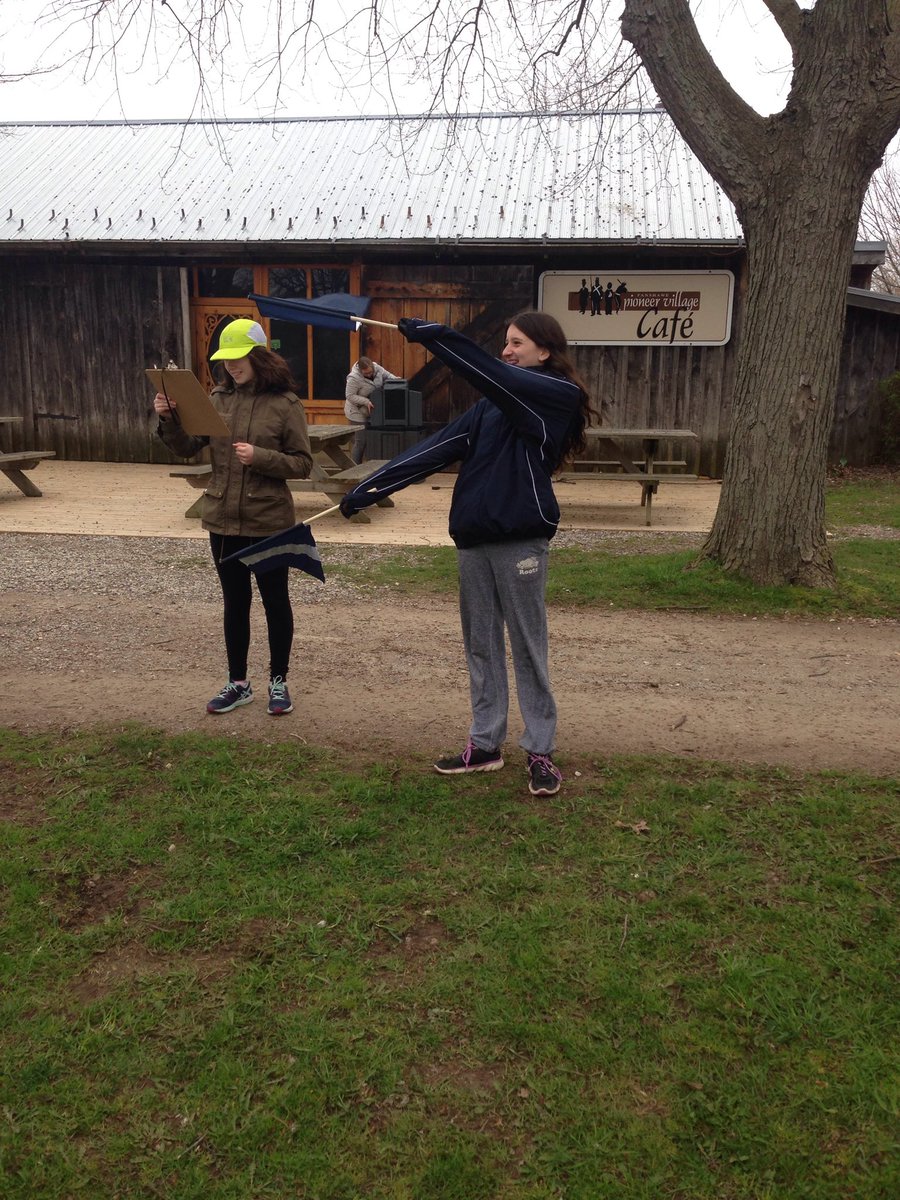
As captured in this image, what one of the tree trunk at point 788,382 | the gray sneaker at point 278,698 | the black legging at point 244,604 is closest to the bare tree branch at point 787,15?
the tree trunk at point 788,382

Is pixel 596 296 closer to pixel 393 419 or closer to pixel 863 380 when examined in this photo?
pixel 393 419

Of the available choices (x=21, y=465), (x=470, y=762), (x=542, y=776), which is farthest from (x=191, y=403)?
(x=21, y=465)

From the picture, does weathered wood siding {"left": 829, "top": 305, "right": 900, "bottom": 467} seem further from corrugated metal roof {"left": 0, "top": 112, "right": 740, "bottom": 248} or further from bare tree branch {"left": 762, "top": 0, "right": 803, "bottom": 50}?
bare tree branch {"left": 762, "top": 0, "right": 803, "bottom": 50}

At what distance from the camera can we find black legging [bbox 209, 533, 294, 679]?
4.54 m

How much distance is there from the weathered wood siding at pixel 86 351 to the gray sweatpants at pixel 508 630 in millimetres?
11162

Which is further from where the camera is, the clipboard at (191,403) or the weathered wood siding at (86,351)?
the weathered wood siding at (86,351)

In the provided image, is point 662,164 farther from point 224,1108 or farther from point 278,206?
point 224,1108

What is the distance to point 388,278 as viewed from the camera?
13.4m

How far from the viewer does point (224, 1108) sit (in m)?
2.40

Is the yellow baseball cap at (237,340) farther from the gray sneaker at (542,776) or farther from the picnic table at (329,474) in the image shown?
the picnic table at (329,474)

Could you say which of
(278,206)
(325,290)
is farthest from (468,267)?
(278,206)

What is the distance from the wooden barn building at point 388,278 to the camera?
12.9 meters

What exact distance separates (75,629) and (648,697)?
360 centimetres

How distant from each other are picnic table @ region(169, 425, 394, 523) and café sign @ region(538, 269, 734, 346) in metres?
3.96
